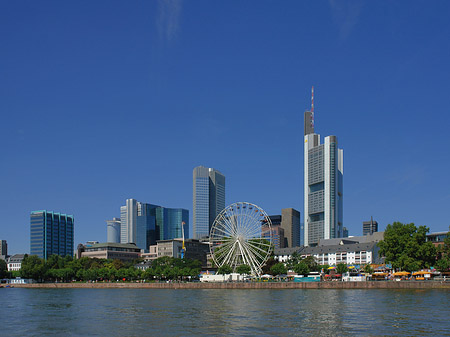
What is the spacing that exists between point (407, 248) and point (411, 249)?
1.18 m

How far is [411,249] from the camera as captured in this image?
13188cm

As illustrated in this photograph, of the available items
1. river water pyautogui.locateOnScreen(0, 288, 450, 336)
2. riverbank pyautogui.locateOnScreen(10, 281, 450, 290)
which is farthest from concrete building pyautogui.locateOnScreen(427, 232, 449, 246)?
river water pyautogui.locateOnScreen(0, 288, 450, 336)

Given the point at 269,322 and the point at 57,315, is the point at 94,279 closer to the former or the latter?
the point at 57,315

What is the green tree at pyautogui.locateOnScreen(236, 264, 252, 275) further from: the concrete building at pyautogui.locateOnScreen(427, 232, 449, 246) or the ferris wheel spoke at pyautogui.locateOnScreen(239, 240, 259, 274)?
the concrete building at pyautogui.locateOnScreen(427, 232, 449, 246)

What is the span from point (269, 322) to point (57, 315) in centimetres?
2797

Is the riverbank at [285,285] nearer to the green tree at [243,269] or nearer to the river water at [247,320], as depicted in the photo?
the green tree at [243,269]

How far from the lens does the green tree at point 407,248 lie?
131 metres

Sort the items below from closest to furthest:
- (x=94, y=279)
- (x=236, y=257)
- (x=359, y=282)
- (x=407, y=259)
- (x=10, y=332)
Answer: (x=10, y=332) → (x=359, y=282) → (x=407, y=259) → (x=236, y=257) → (x=94, y=279)

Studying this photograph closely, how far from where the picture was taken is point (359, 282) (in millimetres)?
118062

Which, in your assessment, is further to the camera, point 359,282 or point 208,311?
point 359,282

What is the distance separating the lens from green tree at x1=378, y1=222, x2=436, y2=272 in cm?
13100

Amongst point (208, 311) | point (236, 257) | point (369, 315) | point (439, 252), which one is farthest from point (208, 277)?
point (369, 315)

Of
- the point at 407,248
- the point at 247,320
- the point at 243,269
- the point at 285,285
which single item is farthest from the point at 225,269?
the point at 247,320

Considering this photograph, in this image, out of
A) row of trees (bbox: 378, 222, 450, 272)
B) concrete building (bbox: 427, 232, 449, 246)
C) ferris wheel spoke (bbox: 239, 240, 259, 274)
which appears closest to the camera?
row of trees (bbox: 378, 222, 450, 272)
